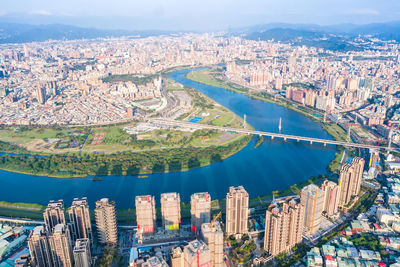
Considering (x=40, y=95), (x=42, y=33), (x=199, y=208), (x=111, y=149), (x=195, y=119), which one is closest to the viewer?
(x=199, y=208)

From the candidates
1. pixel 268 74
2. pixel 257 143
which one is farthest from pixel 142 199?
pixel 268 74

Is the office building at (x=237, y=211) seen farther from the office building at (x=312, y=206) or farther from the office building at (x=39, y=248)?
the office building at (x=39, y=248)

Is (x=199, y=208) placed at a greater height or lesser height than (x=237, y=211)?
greater

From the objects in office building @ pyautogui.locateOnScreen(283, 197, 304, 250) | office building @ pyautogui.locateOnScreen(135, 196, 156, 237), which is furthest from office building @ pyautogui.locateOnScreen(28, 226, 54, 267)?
office building @ pyautogui.locateOnScreen(283, 197, 304, 250)

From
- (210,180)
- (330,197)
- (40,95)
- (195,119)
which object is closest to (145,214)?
(210,180)

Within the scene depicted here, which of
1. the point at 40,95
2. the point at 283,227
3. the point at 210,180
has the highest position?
the point at 40,95

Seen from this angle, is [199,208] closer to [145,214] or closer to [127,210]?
[145,214]

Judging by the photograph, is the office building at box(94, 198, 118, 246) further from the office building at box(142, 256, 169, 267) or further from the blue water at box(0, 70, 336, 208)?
the office building at box(142, 256, 169, 267)
